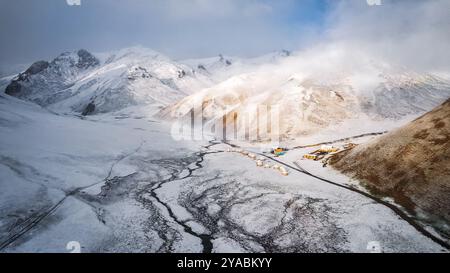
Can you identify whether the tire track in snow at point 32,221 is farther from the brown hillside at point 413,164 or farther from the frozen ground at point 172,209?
the brown hillside at point 413,164

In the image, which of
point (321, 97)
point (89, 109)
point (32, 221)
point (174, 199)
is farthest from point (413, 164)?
point (89, 109)

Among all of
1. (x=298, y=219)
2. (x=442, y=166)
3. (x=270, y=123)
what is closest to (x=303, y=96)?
(x=270, y=123)

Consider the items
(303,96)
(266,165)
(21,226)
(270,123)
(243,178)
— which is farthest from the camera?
(303,96)

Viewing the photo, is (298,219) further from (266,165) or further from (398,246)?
(266,165)

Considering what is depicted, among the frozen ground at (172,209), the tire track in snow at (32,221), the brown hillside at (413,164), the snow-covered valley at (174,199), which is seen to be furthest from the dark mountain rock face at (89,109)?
the brown hillside at (413,164)
